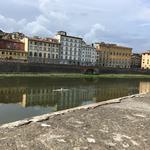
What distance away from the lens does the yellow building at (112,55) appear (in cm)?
13312

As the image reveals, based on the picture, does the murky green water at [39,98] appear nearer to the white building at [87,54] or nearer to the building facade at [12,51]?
the building facade at [12,51]

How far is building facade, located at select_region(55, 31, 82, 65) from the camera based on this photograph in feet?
369

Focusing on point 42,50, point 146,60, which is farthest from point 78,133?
point 146,60

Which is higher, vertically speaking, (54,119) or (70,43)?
(70,43)

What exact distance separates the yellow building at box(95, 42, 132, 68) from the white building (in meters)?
4.20

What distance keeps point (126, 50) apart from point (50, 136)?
13696cm

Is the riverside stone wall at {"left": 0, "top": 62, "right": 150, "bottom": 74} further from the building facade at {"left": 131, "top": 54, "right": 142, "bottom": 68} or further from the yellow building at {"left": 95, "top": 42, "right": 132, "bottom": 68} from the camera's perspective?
the building facade at {"left": 131, "top": 54, "right": 142, "bottom": 68}

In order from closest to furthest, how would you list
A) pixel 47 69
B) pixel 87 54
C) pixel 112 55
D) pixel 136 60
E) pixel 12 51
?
1. pixel 47 69
2. pixel 12 51
3. pixel 87 54
4. pixel 112 55
5. pixel 136 60

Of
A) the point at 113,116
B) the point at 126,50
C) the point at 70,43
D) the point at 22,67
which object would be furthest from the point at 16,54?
the point at 113,116

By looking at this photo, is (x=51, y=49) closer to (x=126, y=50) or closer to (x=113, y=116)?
(x=126, y=50)

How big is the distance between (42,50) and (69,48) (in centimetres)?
1328

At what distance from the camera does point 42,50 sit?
343 feet

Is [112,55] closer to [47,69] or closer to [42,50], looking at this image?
[42,50]

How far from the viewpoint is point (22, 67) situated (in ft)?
255
